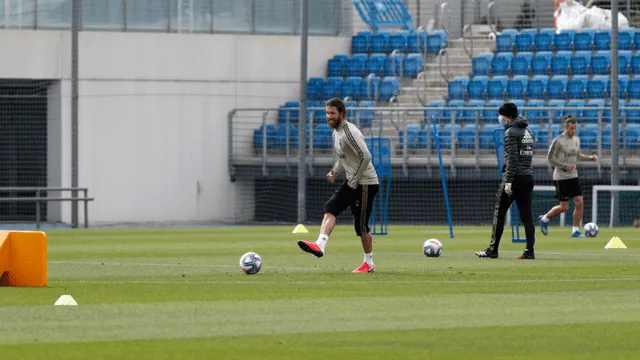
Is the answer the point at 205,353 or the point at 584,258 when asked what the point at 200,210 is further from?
the point at 205,353

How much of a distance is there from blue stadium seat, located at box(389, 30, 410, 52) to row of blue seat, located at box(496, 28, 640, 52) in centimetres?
245

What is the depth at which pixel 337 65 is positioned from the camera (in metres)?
37.4

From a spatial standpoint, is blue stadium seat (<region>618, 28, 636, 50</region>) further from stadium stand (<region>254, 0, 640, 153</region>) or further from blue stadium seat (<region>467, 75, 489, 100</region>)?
blue stadium seat (<region>467, 75, 489, 100</region>)

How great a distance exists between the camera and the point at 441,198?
33938mm

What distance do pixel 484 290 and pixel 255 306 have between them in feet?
8.76

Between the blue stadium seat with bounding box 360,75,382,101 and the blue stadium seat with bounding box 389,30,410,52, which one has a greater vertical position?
the blue stadium seat with bounding box 389,30,410,52

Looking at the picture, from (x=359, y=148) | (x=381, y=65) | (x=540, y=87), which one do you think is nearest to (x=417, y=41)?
(x=381, y=65)

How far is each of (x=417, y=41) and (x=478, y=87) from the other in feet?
9.55

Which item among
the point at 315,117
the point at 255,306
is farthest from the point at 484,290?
the point at 315,117

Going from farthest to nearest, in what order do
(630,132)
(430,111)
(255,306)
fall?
(430,111), (630,132), (255,306)

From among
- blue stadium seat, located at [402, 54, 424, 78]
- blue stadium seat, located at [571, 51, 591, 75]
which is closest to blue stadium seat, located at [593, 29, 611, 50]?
blue stadium seat, located at [571, 51, 591, 75]

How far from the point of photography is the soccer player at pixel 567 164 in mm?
24828

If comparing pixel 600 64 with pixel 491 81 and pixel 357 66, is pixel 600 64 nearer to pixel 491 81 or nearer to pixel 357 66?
pixel 491 81

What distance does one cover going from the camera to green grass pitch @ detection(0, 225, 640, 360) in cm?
878
